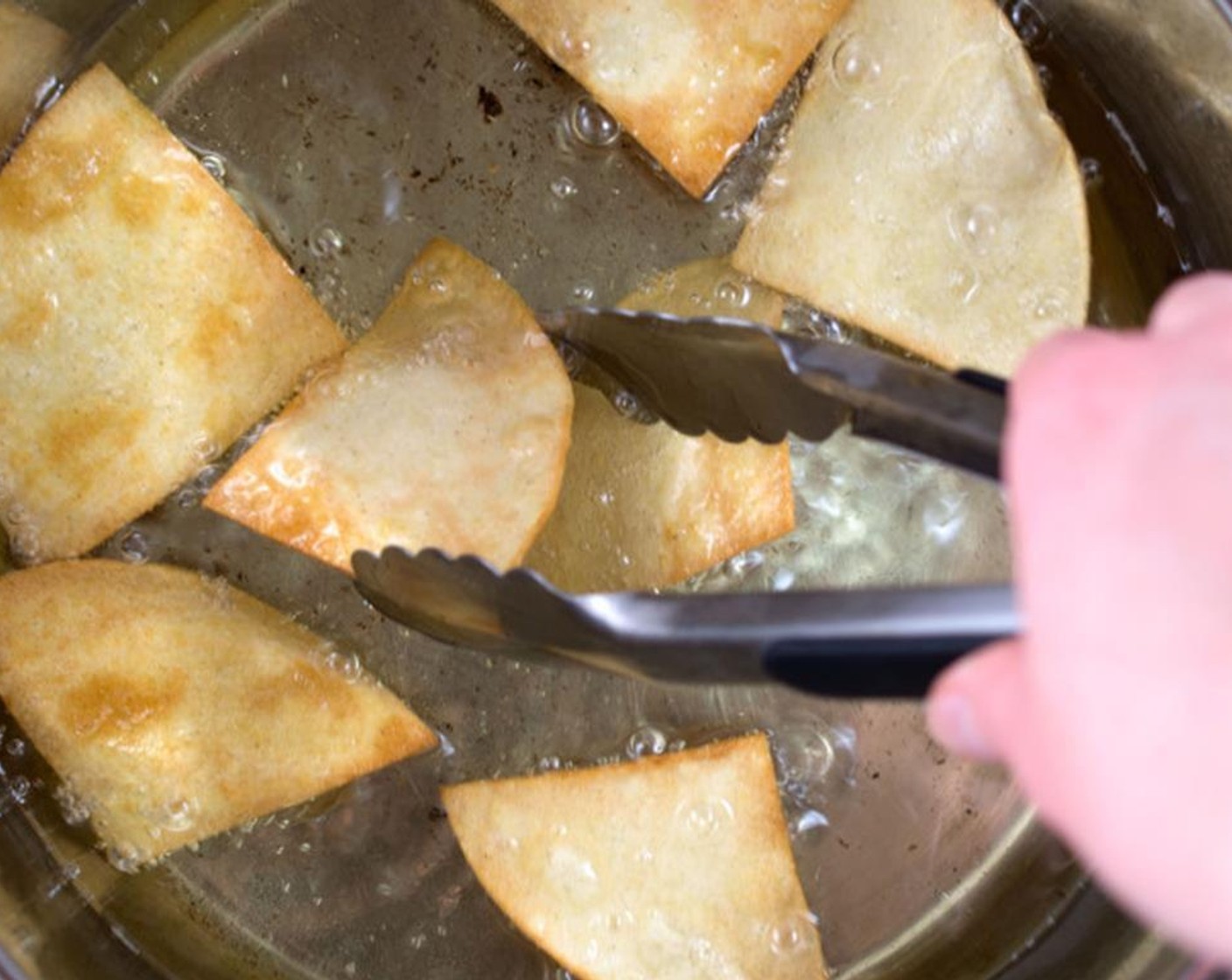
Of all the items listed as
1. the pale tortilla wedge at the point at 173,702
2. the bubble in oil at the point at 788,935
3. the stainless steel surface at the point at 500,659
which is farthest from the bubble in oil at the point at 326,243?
the bubble in oil at the point at 788,935

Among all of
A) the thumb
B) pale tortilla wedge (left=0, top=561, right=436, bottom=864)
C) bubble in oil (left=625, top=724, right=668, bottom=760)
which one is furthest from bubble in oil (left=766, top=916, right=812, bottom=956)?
the thumb

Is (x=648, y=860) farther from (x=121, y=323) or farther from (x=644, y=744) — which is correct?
(x=121, y=323)

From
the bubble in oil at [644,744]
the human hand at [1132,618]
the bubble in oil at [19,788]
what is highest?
the human hand at [1132,618]

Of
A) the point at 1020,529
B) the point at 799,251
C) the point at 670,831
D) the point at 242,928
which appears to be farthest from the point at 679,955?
the point at 1020,529

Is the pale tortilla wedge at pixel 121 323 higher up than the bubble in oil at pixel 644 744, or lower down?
higher up

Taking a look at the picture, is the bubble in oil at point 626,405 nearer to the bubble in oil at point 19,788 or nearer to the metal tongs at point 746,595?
the metal tongs at point 746,595

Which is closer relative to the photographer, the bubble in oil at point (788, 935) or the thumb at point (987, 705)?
the thumb at point (987, 705)

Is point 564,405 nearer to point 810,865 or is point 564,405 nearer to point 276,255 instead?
point 276,255

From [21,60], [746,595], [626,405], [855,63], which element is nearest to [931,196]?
[855,63]
